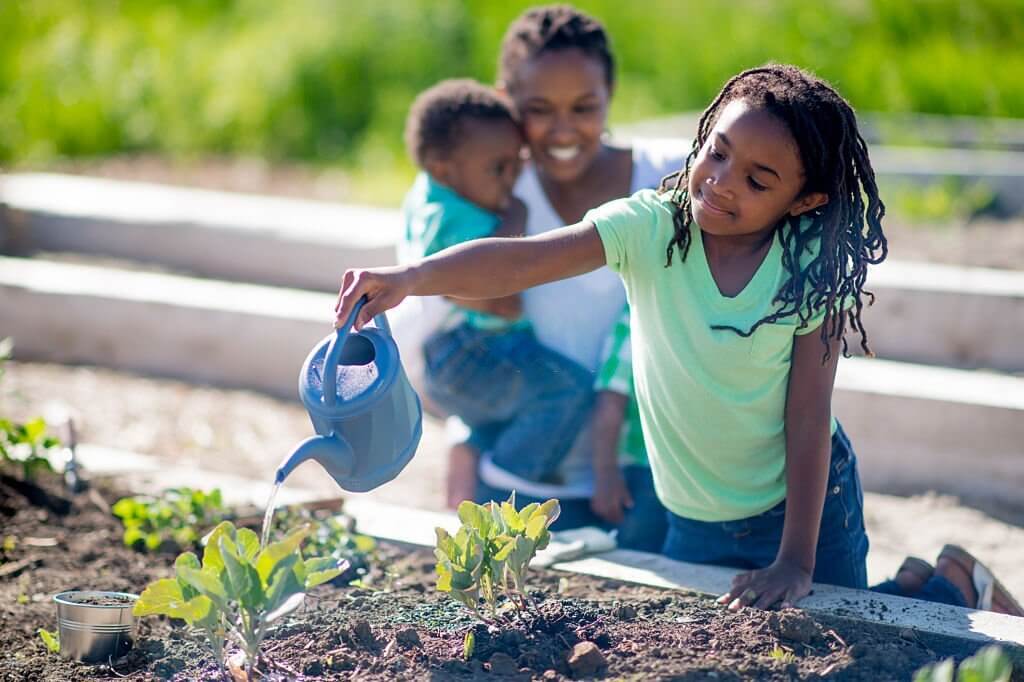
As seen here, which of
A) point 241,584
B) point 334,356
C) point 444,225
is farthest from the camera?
point 444,225

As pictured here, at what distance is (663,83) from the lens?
832 centimetres

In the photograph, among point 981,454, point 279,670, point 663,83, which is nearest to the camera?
point 279,670

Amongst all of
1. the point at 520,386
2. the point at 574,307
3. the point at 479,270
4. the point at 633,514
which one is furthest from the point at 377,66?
the point at 479,270

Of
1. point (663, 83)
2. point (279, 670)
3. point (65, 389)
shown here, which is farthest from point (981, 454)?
point (663, 83)

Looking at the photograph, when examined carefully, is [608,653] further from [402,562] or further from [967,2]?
[967,2]

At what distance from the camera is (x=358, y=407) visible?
2.33 metres

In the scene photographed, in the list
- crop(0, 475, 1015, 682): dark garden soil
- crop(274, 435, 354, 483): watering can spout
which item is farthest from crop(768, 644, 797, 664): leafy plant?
crop(274, 435, 354, 483): watering can spout

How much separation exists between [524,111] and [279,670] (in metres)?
1.81

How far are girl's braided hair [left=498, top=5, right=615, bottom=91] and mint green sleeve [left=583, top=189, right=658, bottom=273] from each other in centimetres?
105

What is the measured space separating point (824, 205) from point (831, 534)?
0.76m

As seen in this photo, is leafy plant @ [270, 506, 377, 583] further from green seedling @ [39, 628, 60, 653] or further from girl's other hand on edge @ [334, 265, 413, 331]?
girl's other hand on edge @ [334, 265, 413, 331]

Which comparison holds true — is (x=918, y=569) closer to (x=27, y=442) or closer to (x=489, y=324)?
(x=489, y=324)

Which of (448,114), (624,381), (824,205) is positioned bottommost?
(624,381)

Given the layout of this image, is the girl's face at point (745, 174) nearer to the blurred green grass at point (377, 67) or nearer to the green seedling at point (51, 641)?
the green seedling at point (51, 641)
